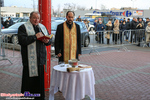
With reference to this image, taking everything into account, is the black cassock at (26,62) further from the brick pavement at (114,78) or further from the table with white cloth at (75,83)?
the brick pavement at (114,78)

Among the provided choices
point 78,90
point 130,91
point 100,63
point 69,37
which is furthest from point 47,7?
point 100,63

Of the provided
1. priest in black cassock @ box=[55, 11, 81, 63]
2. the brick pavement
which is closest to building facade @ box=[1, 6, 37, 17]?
the brick pavement

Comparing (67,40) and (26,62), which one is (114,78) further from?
(26,62)

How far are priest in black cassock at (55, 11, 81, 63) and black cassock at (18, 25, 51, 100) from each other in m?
1.15

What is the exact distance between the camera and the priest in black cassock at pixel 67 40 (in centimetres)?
593

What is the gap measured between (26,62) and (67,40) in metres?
1.53

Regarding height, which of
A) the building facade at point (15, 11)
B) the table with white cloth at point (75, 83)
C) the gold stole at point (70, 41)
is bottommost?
the table with white cloth at point (75, 83)

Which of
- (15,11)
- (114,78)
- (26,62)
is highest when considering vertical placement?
(15,11)

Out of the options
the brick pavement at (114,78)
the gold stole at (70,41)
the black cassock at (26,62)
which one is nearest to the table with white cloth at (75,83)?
the black cassock at (26,62)

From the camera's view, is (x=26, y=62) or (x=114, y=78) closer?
(x=26, y=62)

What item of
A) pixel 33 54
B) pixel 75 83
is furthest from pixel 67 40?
pixel 75 83

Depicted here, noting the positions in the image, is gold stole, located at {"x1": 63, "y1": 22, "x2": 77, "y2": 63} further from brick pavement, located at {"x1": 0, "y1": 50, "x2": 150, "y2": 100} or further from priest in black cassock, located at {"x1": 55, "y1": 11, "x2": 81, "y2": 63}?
brick pavement, located at {"x1": 0, "y1": 50, "x2": 150, "y2": 100}

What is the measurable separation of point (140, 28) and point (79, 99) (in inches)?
539

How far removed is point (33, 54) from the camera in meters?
4.72
